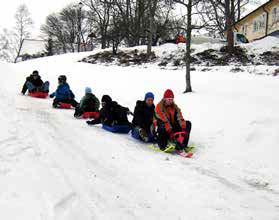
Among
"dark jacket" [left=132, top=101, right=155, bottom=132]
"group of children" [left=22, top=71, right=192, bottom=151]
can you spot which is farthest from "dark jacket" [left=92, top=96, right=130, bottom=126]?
"dark jacket" [left=132, top=101, right=155, bottom=132]

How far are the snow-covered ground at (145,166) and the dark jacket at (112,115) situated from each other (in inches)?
18.7

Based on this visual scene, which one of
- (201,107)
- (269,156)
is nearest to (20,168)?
(269,156)

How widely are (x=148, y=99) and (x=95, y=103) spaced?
9.09 feet

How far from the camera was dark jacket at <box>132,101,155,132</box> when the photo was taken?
8.41 meters

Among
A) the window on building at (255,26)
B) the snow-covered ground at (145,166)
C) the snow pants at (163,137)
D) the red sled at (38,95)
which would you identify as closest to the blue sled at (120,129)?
the snow-covered ground at (145,166)

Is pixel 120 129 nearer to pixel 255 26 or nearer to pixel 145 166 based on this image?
pixel 145 166

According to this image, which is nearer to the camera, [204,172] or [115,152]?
[204,172]

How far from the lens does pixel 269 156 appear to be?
6.90 m

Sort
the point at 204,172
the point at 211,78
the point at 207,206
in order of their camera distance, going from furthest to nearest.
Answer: the point at 211,78 → the point at 204,172 → the point at 207,206

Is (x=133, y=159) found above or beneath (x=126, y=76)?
beneath

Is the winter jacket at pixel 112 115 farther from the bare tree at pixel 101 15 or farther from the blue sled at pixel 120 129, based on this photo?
the bare tree at pixel 101 15

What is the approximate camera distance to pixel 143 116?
8.45 m

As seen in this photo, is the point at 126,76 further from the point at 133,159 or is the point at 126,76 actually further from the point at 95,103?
the point at 133,159

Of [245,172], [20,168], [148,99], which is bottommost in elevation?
[245,172]
